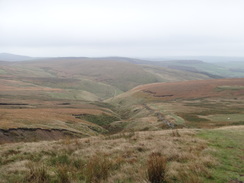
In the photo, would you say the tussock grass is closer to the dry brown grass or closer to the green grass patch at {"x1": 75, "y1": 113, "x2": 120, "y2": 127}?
the dry brown grass

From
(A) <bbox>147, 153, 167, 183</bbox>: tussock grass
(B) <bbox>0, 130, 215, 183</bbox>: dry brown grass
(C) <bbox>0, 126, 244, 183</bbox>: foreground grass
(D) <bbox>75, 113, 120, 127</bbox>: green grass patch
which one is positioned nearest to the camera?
(A) <bbox>147, 153, 167, 183</bbox>: tussock grass

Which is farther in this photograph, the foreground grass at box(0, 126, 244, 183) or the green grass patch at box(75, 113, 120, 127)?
the green grass patch at box(75, 113, 120, 127)

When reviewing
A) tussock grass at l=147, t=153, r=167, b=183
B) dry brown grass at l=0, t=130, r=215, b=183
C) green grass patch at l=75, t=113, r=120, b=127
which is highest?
tussock grass at l=147, t=153, r=167, b=183

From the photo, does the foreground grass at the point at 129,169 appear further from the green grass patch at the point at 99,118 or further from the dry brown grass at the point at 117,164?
the green grass patch at the point at 99,118

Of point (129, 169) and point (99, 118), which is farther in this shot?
point (99, 118)

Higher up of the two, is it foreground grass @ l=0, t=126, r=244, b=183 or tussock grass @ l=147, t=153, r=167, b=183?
tussock grass @ l=147, t=153, r=167, b=183

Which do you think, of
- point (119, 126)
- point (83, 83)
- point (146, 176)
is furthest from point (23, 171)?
point (83, 83)

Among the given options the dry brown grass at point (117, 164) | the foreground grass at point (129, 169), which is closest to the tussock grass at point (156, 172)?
the foreground grass at point (129, 169)

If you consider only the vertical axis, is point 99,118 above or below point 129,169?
below

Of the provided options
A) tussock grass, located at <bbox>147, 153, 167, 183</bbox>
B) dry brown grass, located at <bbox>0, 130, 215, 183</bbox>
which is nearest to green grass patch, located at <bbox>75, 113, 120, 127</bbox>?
dry brown grass, located at <bbox>0, 130, 215, 183</bbox>

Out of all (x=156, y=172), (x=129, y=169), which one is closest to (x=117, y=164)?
(x=129, y=169)

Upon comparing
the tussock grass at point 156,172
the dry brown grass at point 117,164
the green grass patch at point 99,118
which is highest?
the tussock grass at point 156,172

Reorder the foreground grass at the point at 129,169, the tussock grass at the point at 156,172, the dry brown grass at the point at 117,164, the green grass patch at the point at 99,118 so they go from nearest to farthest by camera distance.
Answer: the tussock grass at the point at 156,172 < the foreground grass at the point at 129,169 < the dry brown grass at the point at 117,164 < the green grass patch at the point at 99,118

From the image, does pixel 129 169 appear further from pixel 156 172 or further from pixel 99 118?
pixel 99 118
